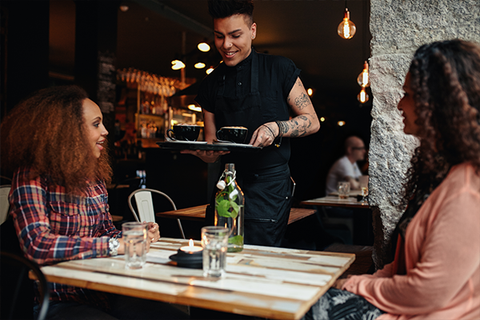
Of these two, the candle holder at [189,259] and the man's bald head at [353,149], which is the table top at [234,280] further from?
the man's bald head at [353,149]

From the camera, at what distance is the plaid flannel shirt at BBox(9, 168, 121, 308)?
129 centimetres

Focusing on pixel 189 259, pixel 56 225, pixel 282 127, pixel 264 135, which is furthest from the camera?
pixel 282 127

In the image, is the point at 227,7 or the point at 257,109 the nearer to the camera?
the point at 227,7

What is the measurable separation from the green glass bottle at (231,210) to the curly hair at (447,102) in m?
0.67

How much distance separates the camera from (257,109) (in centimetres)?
200

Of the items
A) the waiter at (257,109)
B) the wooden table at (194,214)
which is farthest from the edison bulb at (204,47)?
the waiter at (257,109)

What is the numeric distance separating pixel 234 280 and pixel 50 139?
2.81ft

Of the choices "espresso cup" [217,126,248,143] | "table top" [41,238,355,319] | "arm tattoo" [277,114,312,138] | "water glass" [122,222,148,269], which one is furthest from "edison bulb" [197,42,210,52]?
"water glass" [122,222,148,269]

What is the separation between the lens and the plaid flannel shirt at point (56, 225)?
129cm

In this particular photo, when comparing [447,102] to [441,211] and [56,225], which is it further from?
[56,225]

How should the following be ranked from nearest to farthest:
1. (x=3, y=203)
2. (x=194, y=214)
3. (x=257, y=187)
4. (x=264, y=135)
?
(x=264, y=135) < (x=257, y=187) < (x=3, y=203) < (x=194, y=214)

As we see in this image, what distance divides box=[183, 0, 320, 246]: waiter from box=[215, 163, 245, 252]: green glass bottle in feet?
1.32

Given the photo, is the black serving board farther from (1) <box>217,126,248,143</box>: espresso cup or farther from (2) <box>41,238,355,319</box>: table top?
(2) <box>41,238,355,319</box>: table top

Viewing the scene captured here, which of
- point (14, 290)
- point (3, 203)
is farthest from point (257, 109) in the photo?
point (3, 203)
